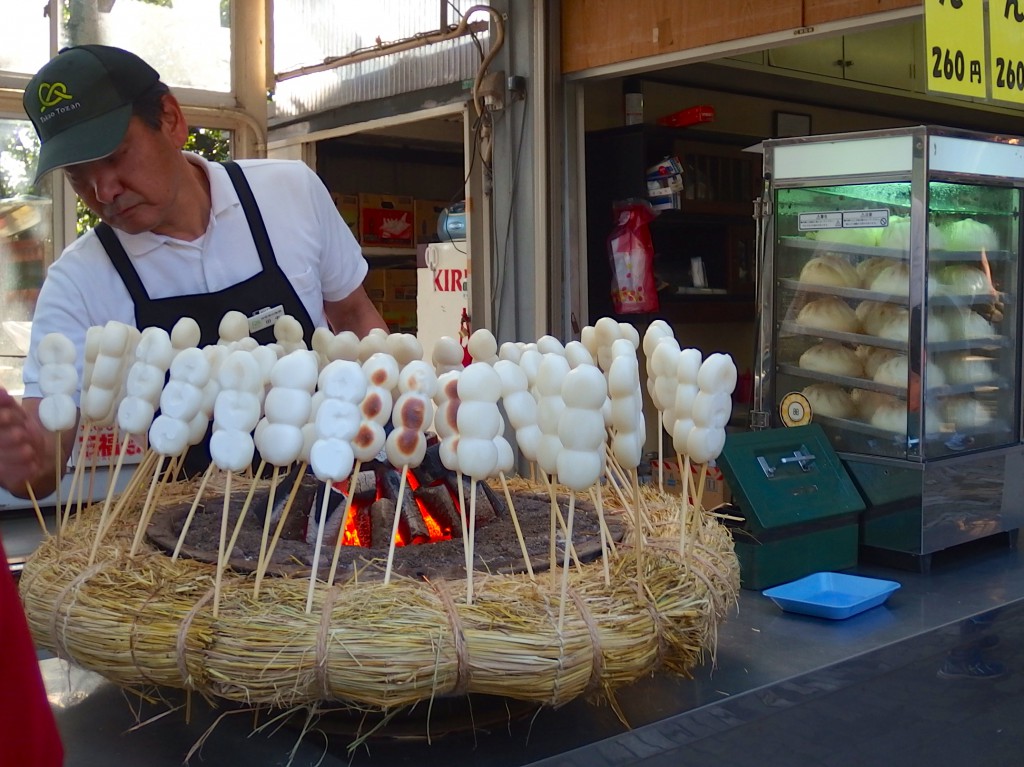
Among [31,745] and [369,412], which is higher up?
[369,412]

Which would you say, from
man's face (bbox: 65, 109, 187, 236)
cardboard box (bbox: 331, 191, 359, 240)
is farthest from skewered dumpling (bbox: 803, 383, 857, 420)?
cardboard box (bbox: 331, 191, 359, 240)

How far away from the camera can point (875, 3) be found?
11.6ft

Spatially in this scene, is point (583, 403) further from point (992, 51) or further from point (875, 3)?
point (875, 3)

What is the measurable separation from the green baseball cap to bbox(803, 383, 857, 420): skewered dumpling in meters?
1.84

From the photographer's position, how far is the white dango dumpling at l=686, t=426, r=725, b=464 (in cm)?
147

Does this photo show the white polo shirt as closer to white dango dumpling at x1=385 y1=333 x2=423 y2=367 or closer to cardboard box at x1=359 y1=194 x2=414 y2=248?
white dango dumpling at x1=385 y1=333 x2=423 y2=367

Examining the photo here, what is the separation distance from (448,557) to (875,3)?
9.32 ft

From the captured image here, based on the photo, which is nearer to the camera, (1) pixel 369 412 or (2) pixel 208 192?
(1) pixel 369 412

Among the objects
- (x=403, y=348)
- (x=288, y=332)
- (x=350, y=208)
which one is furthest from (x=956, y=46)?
(x=350, y=208)

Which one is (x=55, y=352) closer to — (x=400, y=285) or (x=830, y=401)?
(x=830, y=401)

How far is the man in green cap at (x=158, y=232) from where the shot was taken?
1804 millimetres

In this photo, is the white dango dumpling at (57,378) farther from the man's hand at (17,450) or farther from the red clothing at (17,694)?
the red clothing at (17,694)

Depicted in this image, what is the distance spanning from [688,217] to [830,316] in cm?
302

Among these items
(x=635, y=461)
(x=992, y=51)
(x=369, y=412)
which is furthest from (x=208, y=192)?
(x=992, y=51)
